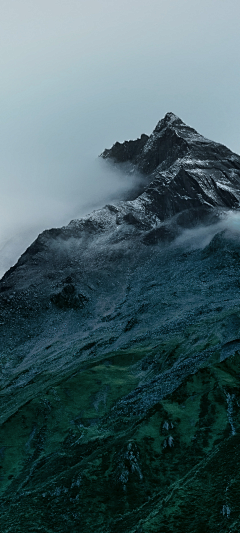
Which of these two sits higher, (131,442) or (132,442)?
(131,442)

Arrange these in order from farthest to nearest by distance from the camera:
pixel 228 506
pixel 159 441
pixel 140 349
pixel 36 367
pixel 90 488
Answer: pixel 36 367, pixel 140 349, pixel 159 441, pixel 90 488, pixel 228 506

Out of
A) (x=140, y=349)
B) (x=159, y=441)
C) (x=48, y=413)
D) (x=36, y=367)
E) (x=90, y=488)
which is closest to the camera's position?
(x=90, y=488)

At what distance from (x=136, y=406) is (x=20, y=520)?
4595 cm

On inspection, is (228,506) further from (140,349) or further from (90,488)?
(140,349)

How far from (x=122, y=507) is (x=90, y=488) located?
7.77 meters

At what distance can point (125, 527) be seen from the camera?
72688 millimetres

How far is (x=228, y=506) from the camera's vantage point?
69.0 meters

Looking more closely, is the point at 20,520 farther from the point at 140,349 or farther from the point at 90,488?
the point at 140,349

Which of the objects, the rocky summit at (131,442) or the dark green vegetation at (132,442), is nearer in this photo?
the rocky summit at (131,442)

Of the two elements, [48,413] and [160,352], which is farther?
[160,352]

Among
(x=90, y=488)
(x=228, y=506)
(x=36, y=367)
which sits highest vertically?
(x=36, y=367)

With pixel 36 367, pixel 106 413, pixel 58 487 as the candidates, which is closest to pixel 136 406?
pixel 106 413

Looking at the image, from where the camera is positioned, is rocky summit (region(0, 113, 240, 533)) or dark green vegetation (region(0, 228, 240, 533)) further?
dark green vegetation (region(0, 228, 240, 533))

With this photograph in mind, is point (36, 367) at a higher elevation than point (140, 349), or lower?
higher
